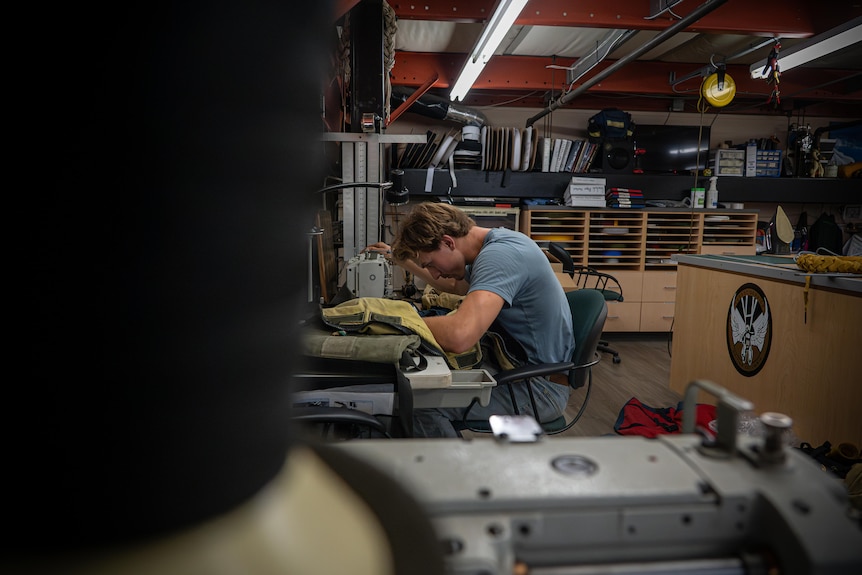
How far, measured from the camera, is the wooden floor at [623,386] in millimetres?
3172

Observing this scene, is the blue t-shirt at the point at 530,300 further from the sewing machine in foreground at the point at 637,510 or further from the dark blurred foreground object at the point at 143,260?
the dark blurred foreground object at the point at 143,260

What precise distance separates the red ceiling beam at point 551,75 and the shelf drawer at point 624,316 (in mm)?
2101

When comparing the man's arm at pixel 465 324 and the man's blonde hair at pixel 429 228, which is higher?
the man's blonde hair at pixel 429 228

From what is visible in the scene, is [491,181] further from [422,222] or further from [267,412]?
[267,412]

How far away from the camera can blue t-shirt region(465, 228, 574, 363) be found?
188cm

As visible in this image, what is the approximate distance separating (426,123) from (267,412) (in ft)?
19.2

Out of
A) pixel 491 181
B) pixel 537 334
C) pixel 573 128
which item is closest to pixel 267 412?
pixel 537 334

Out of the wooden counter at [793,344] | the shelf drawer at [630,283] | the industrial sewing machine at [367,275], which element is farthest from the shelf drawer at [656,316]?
the industrial sewing machine at [367,275]

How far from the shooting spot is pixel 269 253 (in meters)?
0.27

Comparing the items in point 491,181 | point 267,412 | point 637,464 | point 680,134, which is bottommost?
point 637,464

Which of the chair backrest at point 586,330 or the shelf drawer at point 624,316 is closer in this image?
the chair backrest at point 586,330

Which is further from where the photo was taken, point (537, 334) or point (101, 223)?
point (537, 334)

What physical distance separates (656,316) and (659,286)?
0.31 m

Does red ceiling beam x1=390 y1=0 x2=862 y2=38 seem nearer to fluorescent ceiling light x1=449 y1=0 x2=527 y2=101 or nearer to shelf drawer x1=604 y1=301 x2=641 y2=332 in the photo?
fluorescent ceiling light x1=449 y1=0 x2=527 y2=101
